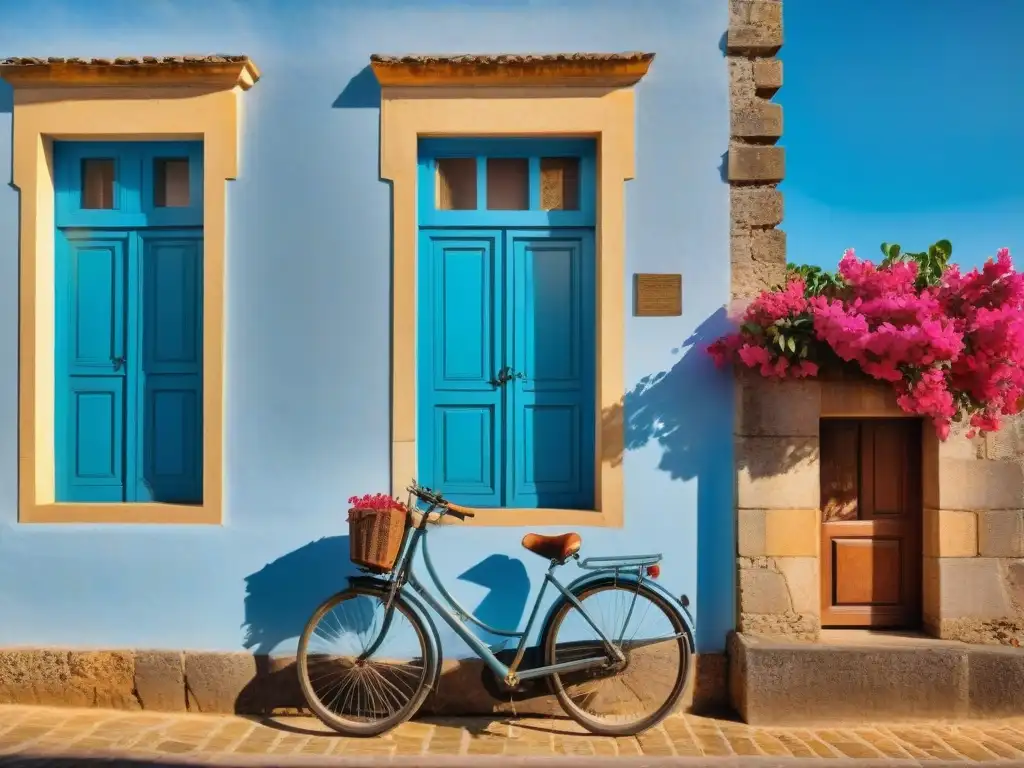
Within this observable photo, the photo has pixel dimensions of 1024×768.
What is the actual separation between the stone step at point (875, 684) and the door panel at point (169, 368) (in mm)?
3416

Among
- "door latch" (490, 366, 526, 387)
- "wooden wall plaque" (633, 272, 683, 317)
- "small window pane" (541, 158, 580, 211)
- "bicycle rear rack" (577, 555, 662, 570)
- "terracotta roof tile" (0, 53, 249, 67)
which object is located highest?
"terracotta roof tile" (0, 53, 249, 67)

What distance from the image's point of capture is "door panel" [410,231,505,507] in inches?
194

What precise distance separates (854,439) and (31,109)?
5189 millimetres

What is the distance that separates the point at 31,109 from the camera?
Result: 15.9ft

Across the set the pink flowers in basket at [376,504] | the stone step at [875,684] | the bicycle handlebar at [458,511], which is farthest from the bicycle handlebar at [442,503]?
the stone step at [875,684]

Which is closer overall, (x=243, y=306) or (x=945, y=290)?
(x=945, y=290)

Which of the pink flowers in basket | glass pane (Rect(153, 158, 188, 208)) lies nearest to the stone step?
the pink flowers in basket

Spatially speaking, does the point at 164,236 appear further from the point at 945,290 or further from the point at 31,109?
the point at 945,290

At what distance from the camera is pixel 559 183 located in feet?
16.4

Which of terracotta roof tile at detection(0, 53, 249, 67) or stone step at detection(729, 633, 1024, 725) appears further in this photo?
terracotta roof tile at detection(0, 53, 249, 67)

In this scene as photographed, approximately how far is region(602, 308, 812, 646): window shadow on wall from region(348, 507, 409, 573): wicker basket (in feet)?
4.20

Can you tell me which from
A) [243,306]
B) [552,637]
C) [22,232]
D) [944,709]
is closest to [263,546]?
[243,306]

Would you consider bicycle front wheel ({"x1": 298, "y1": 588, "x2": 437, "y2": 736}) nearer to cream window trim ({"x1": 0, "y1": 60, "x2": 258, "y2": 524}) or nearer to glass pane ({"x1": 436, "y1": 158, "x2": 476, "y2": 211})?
cream window trim ({"x1": 0, "y1": 60, "x2": 258, "y2": 524})

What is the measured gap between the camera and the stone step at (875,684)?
14.5ft
